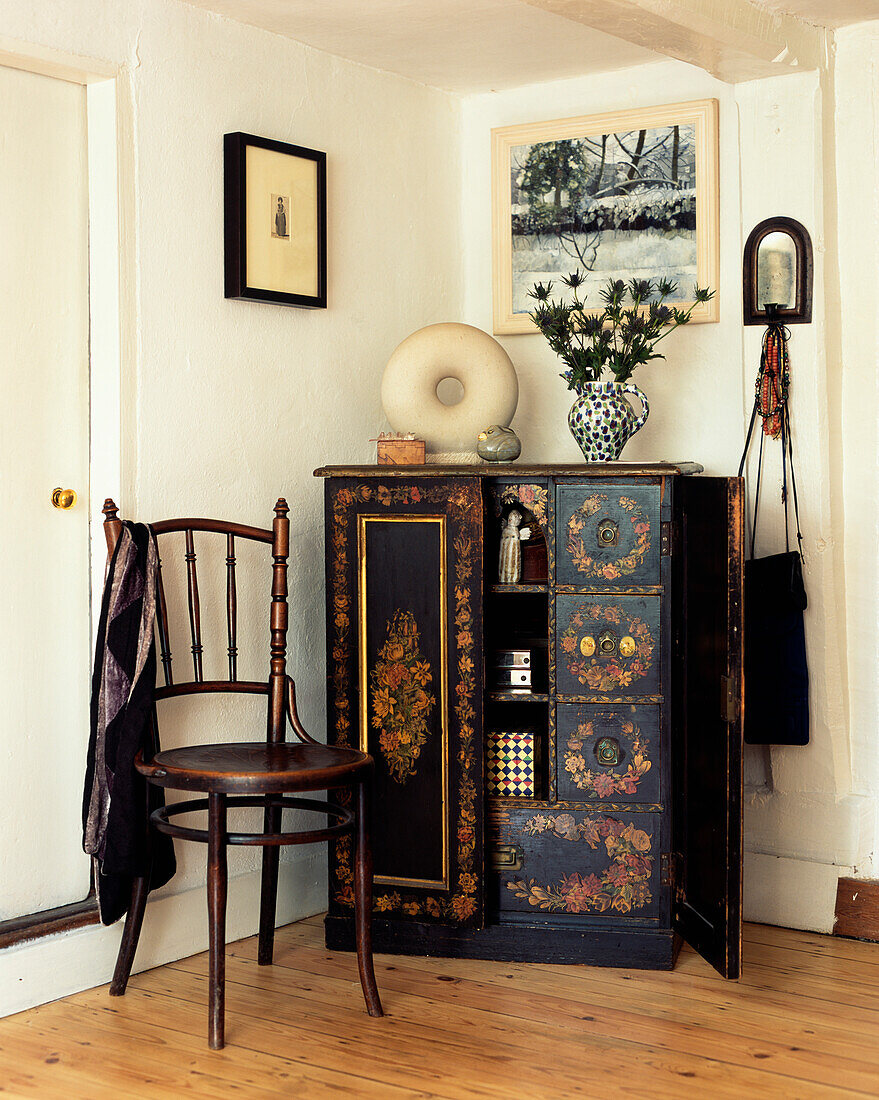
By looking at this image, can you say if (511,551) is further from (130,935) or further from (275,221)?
(130,935)

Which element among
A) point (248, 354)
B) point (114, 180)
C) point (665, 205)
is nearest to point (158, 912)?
point (248, 354)

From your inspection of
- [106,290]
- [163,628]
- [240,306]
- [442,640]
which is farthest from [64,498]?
[442,640]

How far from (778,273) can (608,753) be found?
54.1 inches

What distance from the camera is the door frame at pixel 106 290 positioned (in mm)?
3049

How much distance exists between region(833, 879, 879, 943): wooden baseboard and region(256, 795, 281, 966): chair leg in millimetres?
1489

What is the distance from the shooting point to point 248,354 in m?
3.42

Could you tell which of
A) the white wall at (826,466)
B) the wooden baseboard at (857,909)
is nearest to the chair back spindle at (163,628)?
the white wall at (826,466)

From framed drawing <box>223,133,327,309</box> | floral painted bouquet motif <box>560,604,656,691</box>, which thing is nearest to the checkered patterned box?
floral painted bouquet motif <box>560,604,656,691</box>

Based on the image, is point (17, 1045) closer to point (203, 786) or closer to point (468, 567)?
point (203, 786)

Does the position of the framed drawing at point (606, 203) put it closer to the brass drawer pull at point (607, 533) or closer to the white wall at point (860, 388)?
the white wall at point (860, 388)

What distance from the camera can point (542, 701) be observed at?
3238mm

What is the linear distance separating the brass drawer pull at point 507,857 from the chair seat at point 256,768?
0.54 meters

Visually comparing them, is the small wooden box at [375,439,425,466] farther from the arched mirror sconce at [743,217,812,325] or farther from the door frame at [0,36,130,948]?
the arched mirror sconce at [743,217,812,325]

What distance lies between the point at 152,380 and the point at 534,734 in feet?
4.26
